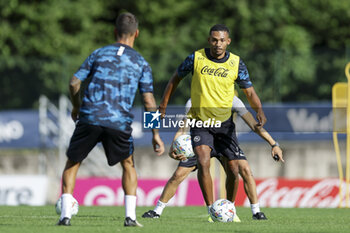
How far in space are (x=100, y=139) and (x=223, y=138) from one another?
99.5 inches

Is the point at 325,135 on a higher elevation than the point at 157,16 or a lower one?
lower

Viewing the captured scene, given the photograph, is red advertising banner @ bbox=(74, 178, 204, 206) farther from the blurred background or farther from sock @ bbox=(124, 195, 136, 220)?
sock @ bbox=(124, 195, 136, 220)

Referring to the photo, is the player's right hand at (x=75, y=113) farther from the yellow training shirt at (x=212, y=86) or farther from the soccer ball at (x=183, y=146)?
the soccer ball at (x=183, y=146)

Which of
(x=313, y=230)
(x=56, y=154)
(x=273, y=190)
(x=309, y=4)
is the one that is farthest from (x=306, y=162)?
(x=313, y=230)

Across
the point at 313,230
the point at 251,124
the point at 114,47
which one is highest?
the point at 114,47

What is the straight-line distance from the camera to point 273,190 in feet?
64.1

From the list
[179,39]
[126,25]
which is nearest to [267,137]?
[126,25]

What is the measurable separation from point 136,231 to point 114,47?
194 cm

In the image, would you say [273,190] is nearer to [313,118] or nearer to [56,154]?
[313,118]

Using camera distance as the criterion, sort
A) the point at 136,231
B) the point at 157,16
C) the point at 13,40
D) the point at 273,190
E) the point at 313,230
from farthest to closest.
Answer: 1. the point at 157,16
2. the point at 13,40
3. the point at 273,190
4. the point at 313,230
5. the point at 136,231

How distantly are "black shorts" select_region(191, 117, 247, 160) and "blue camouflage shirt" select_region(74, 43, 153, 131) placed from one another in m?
2.06

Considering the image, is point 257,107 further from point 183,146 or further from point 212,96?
point 183,146

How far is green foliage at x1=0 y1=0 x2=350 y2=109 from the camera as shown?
23062mm

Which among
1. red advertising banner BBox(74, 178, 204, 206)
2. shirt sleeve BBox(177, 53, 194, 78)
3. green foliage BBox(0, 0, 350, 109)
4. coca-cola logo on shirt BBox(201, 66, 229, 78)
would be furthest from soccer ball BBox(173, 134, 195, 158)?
green foliage BBox(0, 0, 350, 109)
